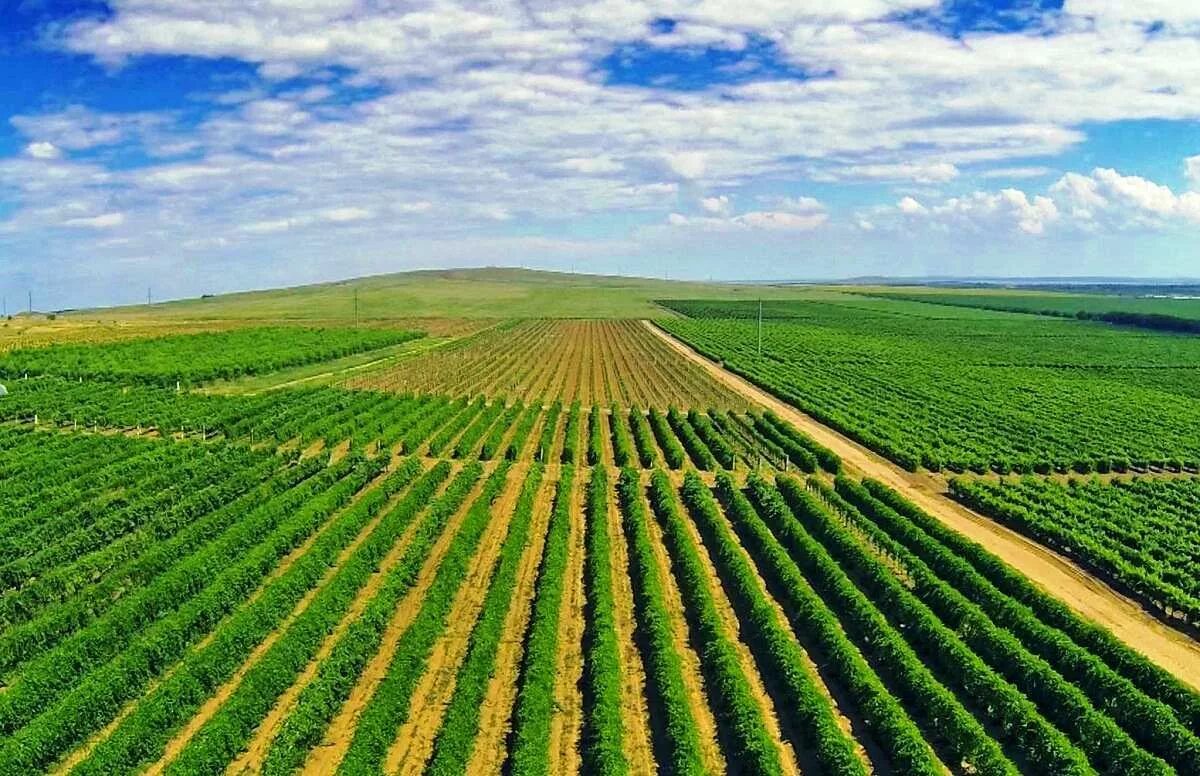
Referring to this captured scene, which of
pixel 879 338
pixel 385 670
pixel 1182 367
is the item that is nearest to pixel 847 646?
pixel 385 670

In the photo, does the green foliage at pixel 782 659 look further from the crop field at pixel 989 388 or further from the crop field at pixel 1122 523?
the crop field at pixel 989 388

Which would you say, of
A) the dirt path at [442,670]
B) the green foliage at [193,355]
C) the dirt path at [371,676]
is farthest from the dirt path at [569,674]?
the green foliage at [193,355]

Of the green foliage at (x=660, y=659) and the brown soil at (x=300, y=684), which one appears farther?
the green foliage at (x=660, y=659)

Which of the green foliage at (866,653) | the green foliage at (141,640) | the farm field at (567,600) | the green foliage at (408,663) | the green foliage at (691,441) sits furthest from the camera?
the green foliage at (691,441)

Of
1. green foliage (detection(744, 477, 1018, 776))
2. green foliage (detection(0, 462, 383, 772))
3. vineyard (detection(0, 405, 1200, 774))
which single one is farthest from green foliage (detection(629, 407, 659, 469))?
green foliage (detection(0, 462, 383, 772))

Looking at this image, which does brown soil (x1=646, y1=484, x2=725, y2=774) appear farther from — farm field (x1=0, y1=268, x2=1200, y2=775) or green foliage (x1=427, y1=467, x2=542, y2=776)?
green foliage (x1=427, y1=467, x2=542, y2=776)

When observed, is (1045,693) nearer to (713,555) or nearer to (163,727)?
(713,555)
